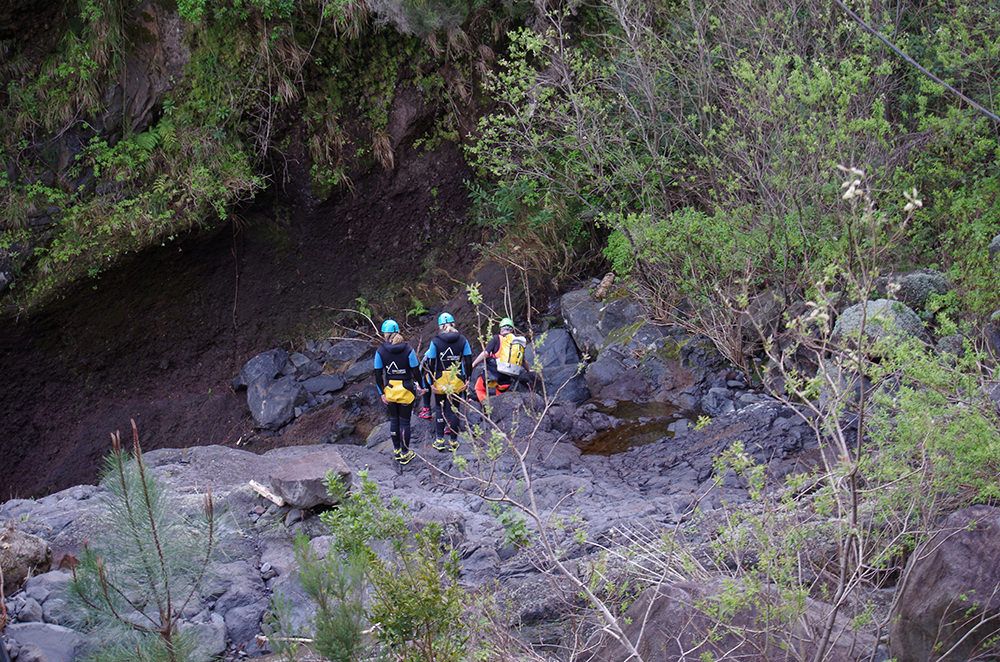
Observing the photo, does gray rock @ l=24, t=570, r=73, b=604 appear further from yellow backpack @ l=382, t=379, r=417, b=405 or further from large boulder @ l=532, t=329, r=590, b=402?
large boulder @ l=532, t=329, r=590, b=402

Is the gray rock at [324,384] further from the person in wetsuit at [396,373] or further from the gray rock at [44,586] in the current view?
the gray rock at [44,586]

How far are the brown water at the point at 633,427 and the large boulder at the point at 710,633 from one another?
192 inches

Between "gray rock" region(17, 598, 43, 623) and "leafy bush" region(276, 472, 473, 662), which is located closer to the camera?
"leafy bush" region(276, 472, 473, 662)

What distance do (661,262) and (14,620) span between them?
748cm

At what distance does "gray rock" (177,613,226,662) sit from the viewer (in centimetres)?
530

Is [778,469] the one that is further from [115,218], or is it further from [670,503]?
[115,218]

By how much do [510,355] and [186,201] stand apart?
533 centimetres

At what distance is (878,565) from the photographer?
4234mm

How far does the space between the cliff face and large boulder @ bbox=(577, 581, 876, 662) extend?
8.79 meters

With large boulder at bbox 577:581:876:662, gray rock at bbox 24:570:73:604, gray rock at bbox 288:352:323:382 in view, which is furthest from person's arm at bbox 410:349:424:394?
large boulder at bbox 577:581:876:662

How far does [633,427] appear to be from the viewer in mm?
10062

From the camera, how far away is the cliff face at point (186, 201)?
11.9 meters

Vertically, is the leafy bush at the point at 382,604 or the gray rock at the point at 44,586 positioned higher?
the leafy bush at the point at 382,604

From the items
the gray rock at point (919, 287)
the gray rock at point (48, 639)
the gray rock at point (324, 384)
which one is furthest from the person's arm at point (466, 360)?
the gray rock at point (48, 639)
